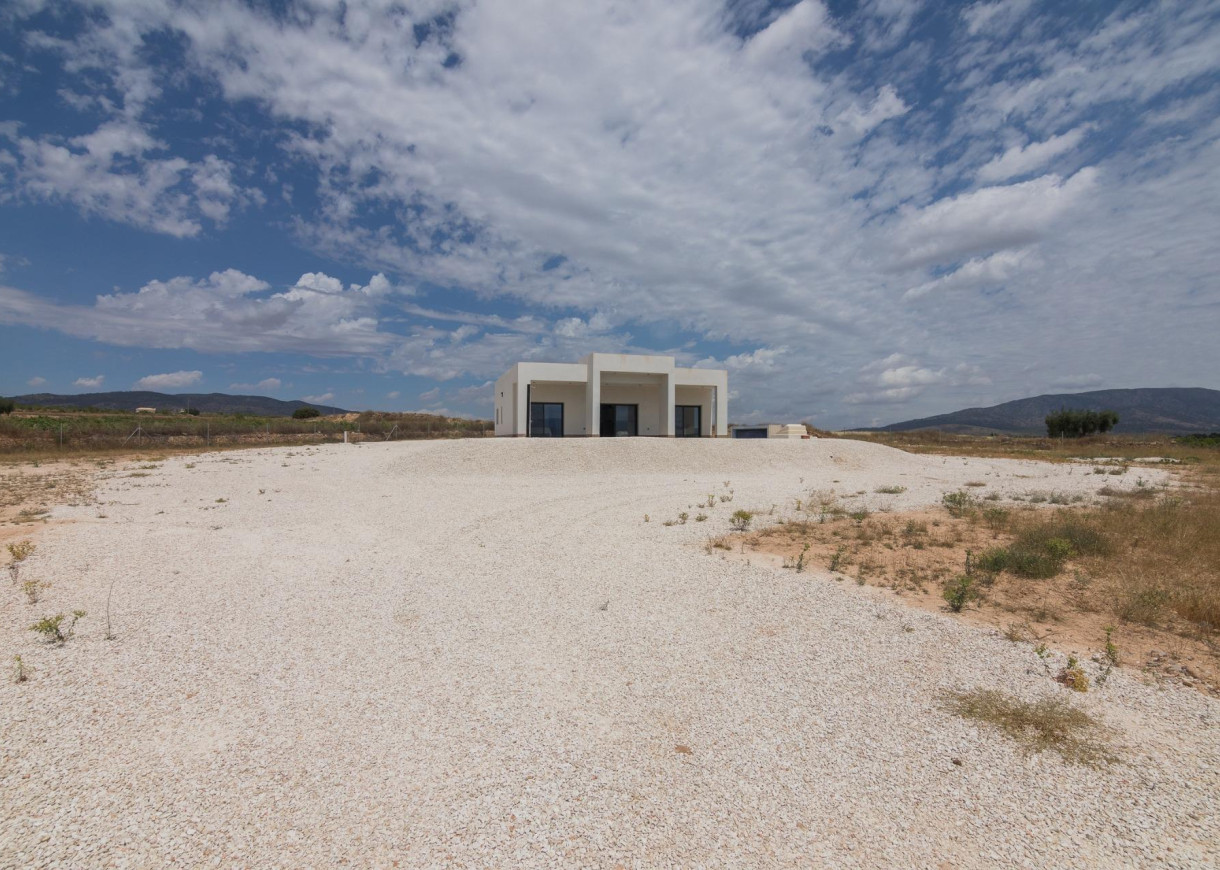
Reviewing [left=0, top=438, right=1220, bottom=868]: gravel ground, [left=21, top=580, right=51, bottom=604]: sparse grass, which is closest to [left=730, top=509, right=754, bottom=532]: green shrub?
[left=0, top=438, right=1220, bottom=868]: gravel ground

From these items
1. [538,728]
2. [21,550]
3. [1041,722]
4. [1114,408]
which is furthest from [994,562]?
[1114,408]

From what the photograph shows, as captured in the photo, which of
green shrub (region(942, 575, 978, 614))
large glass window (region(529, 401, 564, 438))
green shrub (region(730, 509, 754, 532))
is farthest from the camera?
large glass window (region(529, 401, 564, 438))

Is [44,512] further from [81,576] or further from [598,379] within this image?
[598,379]

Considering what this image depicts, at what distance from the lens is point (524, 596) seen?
6.62m

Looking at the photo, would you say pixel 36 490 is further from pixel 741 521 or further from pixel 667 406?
pixel 667 406

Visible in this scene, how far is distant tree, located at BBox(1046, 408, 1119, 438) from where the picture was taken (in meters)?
56.6

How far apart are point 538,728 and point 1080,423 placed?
7218cm

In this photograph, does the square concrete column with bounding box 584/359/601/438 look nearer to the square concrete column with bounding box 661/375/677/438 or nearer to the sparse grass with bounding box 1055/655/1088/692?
the square concrete column with bounding box 661/375/677/438

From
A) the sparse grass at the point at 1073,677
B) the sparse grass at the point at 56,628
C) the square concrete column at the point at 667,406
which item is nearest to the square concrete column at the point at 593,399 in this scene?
the square concrete column at the point at 667,406

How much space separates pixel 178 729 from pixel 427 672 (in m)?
1.60

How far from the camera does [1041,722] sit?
12.6 feet

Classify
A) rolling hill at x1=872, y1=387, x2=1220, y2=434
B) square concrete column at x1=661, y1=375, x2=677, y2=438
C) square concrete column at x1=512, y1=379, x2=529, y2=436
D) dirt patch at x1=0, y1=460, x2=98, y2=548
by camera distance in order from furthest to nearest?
rolling hill at x1=872, y1=387, x2=1220, y2=434 → square concrete column at x1=661, y1=375, x2=677, y2=438 → square concrete column at x1=512, y1=379, x2=529, y2=436 → dirt patch at x1=0, y1=460, x2=98, y2=548

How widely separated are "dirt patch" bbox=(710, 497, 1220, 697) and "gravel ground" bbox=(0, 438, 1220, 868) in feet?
1.74

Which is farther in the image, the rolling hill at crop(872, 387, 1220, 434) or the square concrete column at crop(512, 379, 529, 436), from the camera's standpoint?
the rolling hill at crop(872, 387, 1220, 434)
